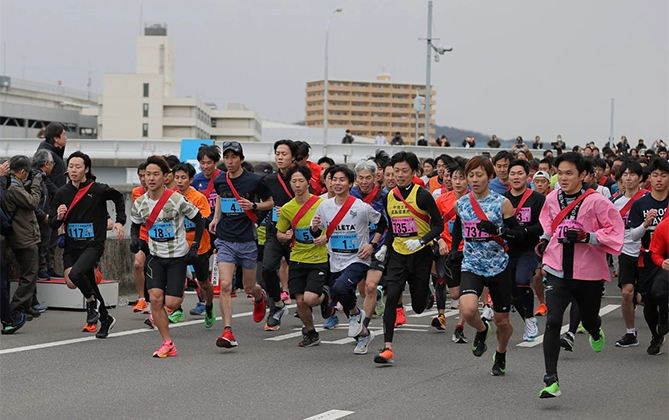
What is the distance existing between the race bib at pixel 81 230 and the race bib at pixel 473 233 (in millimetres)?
4569

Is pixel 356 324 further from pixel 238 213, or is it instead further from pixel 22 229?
pixel 22 229

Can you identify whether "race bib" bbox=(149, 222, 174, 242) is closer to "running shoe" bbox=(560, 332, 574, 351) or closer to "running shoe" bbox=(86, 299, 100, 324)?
"running shoe" bbox=(86, 299, 100, 324)

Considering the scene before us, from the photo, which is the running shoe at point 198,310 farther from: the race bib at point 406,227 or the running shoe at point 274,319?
the race bib at point 406,227

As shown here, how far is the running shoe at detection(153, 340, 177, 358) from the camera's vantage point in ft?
33.1

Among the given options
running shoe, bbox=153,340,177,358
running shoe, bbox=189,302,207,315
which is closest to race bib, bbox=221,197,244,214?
running shoe, bbox=153,340,177,358

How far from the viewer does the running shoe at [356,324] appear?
1041 centimetres

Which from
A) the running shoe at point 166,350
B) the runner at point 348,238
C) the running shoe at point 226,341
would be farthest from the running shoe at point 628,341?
the running shoe at point 166,350

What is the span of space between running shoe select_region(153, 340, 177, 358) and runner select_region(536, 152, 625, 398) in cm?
387

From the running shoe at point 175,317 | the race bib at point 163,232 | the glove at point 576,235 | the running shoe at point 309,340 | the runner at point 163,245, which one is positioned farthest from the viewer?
the running shoe at point 175,317

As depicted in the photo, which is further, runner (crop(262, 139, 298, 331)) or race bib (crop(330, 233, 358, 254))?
runner (crop(262, 139, 298, 331))

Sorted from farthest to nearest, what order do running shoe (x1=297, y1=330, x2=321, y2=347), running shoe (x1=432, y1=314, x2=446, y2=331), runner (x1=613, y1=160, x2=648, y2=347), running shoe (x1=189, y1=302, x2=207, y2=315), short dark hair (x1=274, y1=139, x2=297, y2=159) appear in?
running shoe (x1=189, y1=302, x2=207, y2=315) < running shoe (x1=432, y1=314, x2=446, y2=331) < short dark hair (x1=274, y1=139, x2=297, y2=159) < runner (x1=613, y1=160, x2=648, y2=347) < running shoe (x1=297, y1=330, x2=321, y2=347)

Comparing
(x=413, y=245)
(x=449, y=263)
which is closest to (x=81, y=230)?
(x=413, y=245)

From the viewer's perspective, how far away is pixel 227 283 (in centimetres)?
1093

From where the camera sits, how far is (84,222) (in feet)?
38.0
